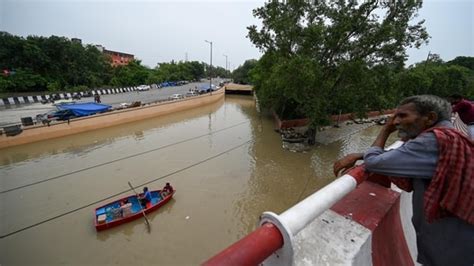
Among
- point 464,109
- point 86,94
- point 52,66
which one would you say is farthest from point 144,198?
point 52,66

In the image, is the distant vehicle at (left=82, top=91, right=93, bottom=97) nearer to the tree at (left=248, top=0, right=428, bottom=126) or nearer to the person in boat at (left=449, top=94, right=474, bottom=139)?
the tree at (left=248, top=0, right=428, bottom=126)

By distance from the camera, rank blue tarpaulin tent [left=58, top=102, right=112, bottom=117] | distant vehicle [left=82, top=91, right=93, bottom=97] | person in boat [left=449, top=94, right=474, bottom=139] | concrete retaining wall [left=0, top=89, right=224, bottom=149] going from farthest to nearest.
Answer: distant vehicle [left=82, top=91, right=93, bottom=97] → blue tarpaulin tent [left=58, top=102, right=112, bottom=117] → concrete retaining wall [left=0, top=89, right=224, bottom=149] → person in boat [left=449, top=94, right=474, bottom=139]

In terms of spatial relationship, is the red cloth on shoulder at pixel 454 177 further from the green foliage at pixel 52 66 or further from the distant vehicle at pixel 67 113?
the green foliage at pixel 52 66

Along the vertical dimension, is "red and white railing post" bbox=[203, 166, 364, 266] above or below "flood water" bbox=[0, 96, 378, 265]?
above

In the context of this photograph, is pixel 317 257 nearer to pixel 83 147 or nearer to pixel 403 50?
pixel 403 50

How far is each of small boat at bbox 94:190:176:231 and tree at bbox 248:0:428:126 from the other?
7.81 m

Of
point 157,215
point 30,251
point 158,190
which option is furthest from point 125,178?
point 30,251

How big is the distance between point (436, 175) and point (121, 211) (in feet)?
23.8

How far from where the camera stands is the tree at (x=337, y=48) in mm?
11102

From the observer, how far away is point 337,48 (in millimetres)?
11859

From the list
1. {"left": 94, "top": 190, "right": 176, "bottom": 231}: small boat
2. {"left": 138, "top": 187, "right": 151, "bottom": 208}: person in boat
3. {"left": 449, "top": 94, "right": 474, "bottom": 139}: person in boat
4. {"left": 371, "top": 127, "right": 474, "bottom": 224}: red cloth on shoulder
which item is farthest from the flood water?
{"left": 371, "top": 127, "right": 474, "bottom": 224}: red cloth on shoulder

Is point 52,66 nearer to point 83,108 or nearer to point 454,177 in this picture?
point 83,108

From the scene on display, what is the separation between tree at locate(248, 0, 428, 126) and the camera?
11.1 meters

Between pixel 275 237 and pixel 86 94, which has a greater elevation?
pixel 275 237
